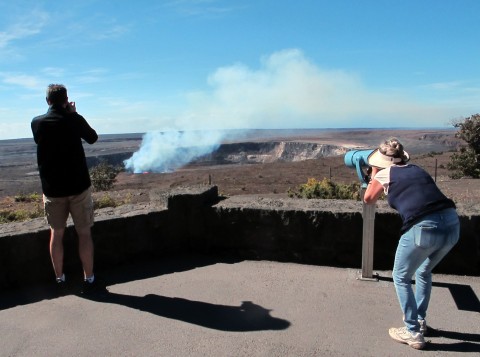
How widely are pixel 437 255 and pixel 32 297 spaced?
3.26 metres

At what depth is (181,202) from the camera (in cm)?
483

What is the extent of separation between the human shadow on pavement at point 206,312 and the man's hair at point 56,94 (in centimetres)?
168

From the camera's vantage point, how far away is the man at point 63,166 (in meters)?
3.60

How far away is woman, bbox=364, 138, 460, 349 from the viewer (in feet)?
9.02

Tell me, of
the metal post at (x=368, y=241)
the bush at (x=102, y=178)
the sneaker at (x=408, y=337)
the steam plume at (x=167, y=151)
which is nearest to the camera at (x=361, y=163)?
the metal post at (x=368, y=241)

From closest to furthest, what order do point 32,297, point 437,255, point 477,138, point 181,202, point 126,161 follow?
1. point 437,255
2. point 32,297
3. point 181,202
4. point 477,138
5. point 126,161

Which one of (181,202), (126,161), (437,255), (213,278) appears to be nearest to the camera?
(437,255)

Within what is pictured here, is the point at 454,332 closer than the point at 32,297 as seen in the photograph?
Yes

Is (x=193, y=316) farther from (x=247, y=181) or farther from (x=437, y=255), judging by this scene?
(x=247, y=181)

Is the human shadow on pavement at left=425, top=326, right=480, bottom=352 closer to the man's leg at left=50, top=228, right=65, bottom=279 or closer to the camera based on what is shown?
Result: the camera

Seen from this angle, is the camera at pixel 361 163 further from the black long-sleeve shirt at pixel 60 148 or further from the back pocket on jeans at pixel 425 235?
the black long-sleeve shirt at pixel 60 148

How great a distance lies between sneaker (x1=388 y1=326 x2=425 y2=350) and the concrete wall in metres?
1.33

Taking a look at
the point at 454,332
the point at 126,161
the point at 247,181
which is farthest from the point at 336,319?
the point at 126,161

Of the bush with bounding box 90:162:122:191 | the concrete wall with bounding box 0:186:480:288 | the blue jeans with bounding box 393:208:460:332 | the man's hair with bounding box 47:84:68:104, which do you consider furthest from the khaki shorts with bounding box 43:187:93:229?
the bush with bounding box 90:162:122:191
